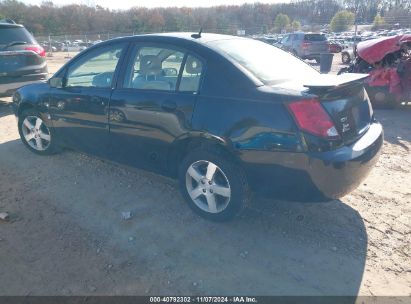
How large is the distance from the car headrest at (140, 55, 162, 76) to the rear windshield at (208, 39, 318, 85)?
584 millimetres

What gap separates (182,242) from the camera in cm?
306

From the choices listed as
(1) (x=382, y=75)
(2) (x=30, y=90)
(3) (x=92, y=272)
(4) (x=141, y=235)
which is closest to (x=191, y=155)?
(4) (x=141, y=235)

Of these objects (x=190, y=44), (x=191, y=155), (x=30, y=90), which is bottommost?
(x=191, y=155)

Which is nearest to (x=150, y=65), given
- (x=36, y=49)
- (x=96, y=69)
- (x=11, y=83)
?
(x=96, y=69)

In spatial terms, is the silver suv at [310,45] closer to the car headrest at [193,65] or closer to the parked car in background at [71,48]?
the car headrest at [193,65]

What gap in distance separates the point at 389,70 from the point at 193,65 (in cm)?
577

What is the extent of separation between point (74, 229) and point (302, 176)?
84.1 inches

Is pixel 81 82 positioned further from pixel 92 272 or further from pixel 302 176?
pixel 302 176

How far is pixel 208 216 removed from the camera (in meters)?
3.34

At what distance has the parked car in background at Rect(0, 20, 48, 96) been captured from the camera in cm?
724

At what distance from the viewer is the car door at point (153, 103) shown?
3221 millimetres

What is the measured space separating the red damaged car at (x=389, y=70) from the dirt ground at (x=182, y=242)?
371 centimetres

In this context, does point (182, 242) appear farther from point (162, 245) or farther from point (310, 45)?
point (310, 45)

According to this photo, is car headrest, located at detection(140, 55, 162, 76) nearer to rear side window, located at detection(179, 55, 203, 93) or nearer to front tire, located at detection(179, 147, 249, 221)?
rear side window, located at detection(179, 55, 203, 93)
